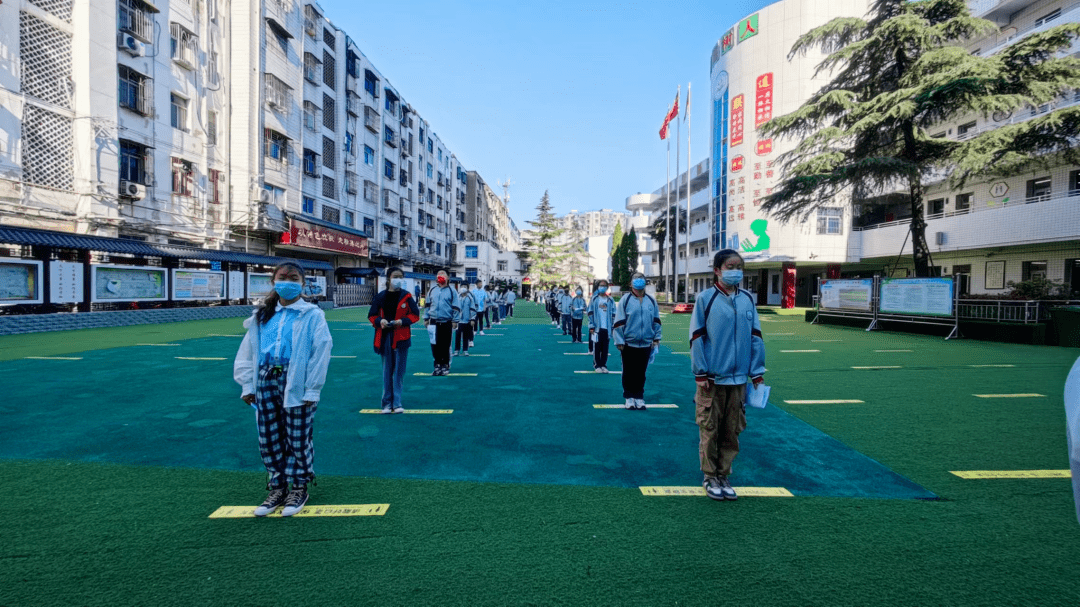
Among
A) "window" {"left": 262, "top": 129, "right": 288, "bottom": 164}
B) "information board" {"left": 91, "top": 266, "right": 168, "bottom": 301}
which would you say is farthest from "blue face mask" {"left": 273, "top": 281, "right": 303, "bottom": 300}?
"window" {"left": 262, "top": 129, "right": 288, "bottom": 164}

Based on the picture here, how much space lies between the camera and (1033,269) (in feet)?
77.5

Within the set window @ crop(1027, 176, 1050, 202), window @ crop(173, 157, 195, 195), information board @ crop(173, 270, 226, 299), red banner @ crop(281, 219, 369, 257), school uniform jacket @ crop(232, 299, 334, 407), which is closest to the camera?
school uniform jacket @ crop(232, 299, 334, 407)

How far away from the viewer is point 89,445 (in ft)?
16.5

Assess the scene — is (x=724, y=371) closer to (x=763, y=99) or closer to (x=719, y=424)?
(x=719, y=424)

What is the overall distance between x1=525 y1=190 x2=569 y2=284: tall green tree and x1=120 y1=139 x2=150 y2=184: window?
46620 millimetres

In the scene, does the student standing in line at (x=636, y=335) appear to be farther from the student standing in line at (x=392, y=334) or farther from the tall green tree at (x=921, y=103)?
the tall green tree at (x=921, y=103)

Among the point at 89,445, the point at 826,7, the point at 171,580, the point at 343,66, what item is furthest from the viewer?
the point at 343,66

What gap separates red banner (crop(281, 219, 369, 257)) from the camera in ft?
94.6

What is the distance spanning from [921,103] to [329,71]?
108ft

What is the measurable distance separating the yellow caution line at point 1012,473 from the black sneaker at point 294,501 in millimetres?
5228

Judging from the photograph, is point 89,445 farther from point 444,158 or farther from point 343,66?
point 444,158

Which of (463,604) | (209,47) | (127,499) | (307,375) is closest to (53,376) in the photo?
(127,499)

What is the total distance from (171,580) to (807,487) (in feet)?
14.1

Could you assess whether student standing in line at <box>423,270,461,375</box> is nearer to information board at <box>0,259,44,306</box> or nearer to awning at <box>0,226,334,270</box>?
awning at <box>0,226,334,270</box>
